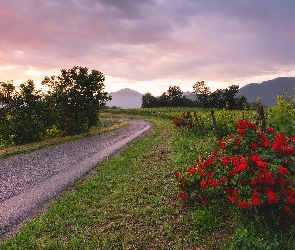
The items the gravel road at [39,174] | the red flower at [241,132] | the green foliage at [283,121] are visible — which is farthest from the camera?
the green foliage at [283,121]

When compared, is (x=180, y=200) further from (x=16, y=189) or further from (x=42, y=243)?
(x=16, y=189)

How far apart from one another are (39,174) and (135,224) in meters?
9.10

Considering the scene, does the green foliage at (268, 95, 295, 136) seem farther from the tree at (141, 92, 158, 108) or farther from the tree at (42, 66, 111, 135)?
the tree at (141, 92, 158, 108)

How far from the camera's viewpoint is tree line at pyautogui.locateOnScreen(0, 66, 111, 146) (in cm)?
2797

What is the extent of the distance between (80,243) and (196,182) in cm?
404

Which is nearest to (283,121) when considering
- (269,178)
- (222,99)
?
(269,178)

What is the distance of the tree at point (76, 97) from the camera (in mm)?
31781

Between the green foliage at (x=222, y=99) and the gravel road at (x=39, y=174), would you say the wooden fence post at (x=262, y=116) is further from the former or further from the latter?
the green foliage at (x=222, y=99)

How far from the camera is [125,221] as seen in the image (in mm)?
8945

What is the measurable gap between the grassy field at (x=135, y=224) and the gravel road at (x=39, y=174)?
3.16 feet

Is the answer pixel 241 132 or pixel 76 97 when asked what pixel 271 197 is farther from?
pixel 76 97

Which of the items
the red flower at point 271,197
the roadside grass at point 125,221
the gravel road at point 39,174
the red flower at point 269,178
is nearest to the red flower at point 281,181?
the red flower at point 269,178

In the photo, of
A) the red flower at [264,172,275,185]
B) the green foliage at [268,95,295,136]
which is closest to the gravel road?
the red flower at [264,172,275,185]

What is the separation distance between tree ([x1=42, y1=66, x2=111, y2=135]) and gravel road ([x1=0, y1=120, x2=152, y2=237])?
7588mm
